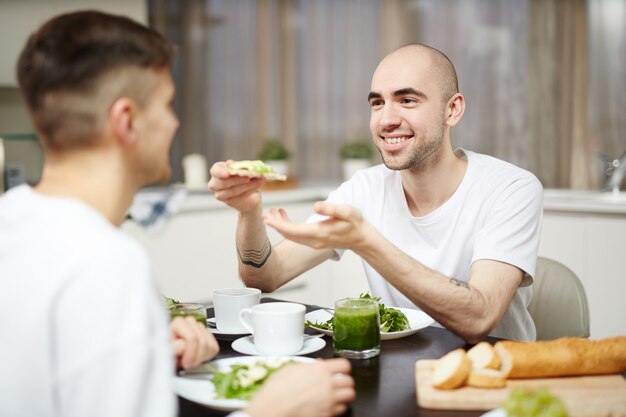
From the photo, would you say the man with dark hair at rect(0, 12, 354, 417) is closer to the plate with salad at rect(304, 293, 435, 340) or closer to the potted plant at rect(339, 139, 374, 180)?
the plate with salad at rect(304, 293, 435, 340)

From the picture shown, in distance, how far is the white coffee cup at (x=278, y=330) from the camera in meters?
1.37

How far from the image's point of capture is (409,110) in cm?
206

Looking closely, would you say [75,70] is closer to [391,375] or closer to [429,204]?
[391,375]

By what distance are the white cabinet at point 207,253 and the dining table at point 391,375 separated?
2.00 metres

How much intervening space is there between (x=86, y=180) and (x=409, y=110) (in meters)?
1.24

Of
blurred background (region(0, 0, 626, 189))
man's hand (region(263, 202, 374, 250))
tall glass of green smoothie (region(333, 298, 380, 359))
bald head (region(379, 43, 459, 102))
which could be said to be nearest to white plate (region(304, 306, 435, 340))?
tall glass of green smoothie (region(333, 298, 380, 359))

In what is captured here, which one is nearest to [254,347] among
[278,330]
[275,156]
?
[278,330]

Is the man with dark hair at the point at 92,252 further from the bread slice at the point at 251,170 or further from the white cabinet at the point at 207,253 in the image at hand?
the white cabinet at the point at 207,253

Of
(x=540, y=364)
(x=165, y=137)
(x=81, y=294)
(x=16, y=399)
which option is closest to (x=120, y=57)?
(x=165, y=137)

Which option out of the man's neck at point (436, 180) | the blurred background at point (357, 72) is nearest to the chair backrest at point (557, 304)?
the man's neck at point (436, 180)

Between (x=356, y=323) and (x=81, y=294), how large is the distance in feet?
2.21

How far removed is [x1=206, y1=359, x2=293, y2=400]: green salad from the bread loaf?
0.40 meters

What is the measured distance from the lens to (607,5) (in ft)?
12.3

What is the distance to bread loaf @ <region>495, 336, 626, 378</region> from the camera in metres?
1.23
